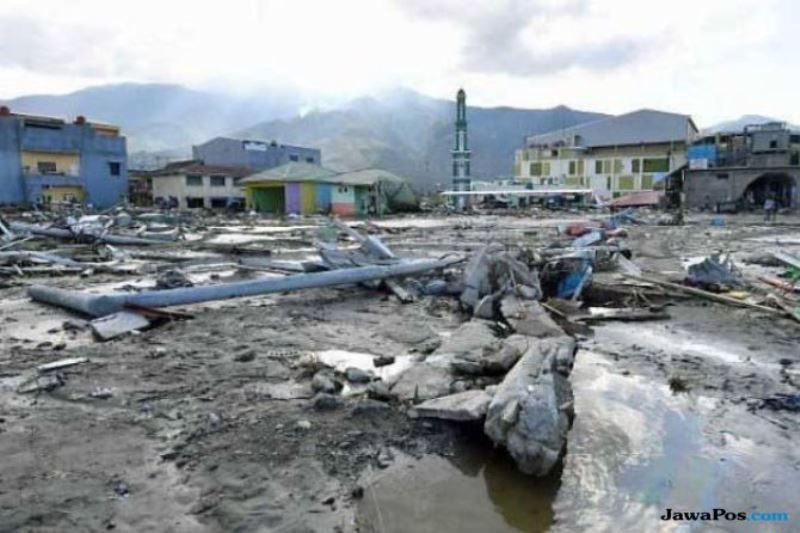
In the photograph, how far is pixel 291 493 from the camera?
3646mm

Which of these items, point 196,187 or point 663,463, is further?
point 196,187

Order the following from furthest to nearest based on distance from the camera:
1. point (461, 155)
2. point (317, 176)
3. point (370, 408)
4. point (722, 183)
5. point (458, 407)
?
point (461, 155) < point (722, 183) < point (317, 176) < point (370, 408) < point (458, 407)

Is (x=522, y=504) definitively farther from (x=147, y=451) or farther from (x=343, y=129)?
(x=343, y=129)

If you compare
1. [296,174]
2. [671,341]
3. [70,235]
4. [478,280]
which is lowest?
[671,341]

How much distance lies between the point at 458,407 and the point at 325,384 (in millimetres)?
1384

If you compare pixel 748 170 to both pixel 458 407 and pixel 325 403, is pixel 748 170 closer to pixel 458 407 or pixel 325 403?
pixel 458 407

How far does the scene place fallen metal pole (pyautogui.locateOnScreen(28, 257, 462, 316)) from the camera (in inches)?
315

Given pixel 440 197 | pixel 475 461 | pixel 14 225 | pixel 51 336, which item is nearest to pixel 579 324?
pixel 475 461

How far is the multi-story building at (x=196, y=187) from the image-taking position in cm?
4916

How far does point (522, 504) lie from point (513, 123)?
491ft

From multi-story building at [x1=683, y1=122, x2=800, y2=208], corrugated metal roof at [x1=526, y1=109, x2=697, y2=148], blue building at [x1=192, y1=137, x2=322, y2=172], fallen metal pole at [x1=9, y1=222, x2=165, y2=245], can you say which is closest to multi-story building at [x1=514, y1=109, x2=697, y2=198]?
corrugated metal roof at [x1=526, y1=109, x2=697, y2=148]

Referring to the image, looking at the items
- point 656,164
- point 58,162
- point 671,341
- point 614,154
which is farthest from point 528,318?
point 614,154

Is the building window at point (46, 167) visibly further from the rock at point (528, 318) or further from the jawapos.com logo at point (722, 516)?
the jawapos.com logo at point (722, 516)

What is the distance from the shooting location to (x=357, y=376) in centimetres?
576
